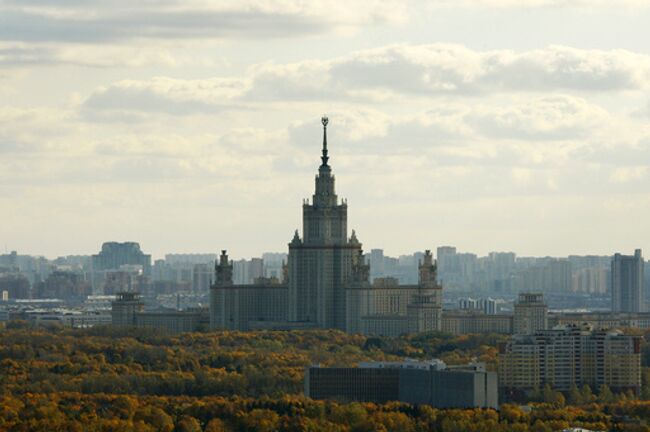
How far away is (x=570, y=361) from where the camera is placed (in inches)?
7564

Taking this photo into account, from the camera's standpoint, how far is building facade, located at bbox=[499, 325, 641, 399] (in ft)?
618

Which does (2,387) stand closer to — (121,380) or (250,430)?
(121,380)

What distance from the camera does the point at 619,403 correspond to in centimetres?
17512

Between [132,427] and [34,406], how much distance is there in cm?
Result: 1341

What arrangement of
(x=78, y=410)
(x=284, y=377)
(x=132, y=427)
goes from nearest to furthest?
(x=132, y=427)
(x=78, y=410)
(x=284, y=377)

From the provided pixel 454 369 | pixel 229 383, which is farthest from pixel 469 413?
pixel 229 383

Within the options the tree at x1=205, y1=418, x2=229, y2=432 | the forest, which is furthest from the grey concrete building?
the tree at x1=205, y1=418, x2=229, y2=432

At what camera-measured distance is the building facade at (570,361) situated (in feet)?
618

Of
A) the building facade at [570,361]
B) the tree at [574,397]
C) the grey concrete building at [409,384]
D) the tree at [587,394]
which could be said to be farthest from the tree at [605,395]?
the grey concrete building at [409,384]

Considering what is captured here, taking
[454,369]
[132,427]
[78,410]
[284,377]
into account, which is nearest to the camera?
[132,427]

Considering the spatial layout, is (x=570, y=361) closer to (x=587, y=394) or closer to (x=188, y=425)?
(x=587, y=394)

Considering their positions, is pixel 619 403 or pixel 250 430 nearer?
pixel 250 430

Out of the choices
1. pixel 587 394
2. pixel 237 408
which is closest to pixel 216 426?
pixel 237 408

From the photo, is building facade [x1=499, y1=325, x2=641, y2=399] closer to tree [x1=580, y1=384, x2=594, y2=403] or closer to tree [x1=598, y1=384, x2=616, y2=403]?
tree [x1=580, y1=384, x2=594, y2=403]
